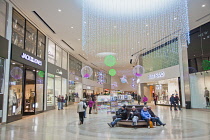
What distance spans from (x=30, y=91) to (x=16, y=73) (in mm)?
3272

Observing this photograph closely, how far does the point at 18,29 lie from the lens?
1064 centimetres

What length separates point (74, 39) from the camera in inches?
670

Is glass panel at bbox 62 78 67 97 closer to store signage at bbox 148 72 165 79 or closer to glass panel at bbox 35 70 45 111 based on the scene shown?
glass panel at bbox 35 70 45 111

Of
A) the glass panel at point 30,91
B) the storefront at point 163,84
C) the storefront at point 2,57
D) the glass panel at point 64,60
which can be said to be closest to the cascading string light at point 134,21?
the storefront at point 163,84

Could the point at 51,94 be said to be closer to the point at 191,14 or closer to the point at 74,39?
the point at 74,39

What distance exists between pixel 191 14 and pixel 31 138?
38.6 ft

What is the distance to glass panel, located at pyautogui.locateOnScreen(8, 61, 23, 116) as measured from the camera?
9.47 metres

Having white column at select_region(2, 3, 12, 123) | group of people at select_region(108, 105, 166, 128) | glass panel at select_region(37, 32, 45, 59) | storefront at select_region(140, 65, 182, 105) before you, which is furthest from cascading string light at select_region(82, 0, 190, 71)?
group of people at select_region(108, 105, 166, 128)

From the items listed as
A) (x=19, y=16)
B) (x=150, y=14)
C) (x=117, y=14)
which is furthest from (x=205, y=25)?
(x=19, y=16)

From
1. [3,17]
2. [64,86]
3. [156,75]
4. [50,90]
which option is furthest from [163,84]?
[3,17]

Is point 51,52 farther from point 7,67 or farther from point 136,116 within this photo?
point 136,116

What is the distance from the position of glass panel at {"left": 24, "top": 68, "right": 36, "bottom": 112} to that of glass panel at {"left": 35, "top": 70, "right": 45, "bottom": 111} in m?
0.50

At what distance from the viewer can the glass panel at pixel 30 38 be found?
12.0 metres

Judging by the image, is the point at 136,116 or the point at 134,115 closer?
the point at 136,116
